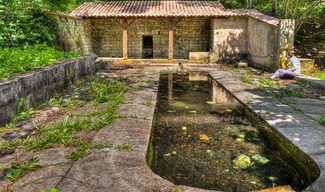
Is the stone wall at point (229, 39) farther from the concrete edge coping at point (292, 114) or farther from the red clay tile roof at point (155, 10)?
the concrete edge coping at point (292, 114)

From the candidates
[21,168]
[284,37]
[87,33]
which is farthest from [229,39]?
[21,168]

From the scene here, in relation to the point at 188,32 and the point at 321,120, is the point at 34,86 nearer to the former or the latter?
the point at 321,120

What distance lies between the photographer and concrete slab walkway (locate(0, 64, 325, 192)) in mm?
2523

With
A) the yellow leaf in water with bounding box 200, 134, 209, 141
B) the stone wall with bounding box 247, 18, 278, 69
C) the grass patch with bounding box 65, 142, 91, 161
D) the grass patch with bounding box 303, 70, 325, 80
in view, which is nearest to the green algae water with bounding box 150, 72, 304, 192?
the yellow leaf in water with bounding box 200, 134, 209, 141

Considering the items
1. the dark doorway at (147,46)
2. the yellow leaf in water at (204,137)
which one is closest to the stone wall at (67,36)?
the dark doorway at (147,46)

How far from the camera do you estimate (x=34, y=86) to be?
5.07 meters

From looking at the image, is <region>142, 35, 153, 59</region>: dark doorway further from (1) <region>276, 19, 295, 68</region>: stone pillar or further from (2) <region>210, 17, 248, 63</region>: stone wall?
(1) <region>276, 19, 295, 68</region>: stone pillar

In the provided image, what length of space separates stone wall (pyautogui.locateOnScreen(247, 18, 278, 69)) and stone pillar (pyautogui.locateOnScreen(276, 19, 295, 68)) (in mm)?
415

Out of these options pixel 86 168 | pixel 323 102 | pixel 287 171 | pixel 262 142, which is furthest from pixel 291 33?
pixel 86 168

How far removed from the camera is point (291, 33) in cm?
1080

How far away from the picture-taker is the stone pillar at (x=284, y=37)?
35.4ft

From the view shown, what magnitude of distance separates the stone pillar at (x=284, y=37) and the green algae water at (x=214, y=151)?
5.77 m

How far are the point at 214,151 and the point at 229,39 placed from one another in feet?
45.1

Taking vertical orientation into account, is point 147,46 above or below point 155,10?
below
